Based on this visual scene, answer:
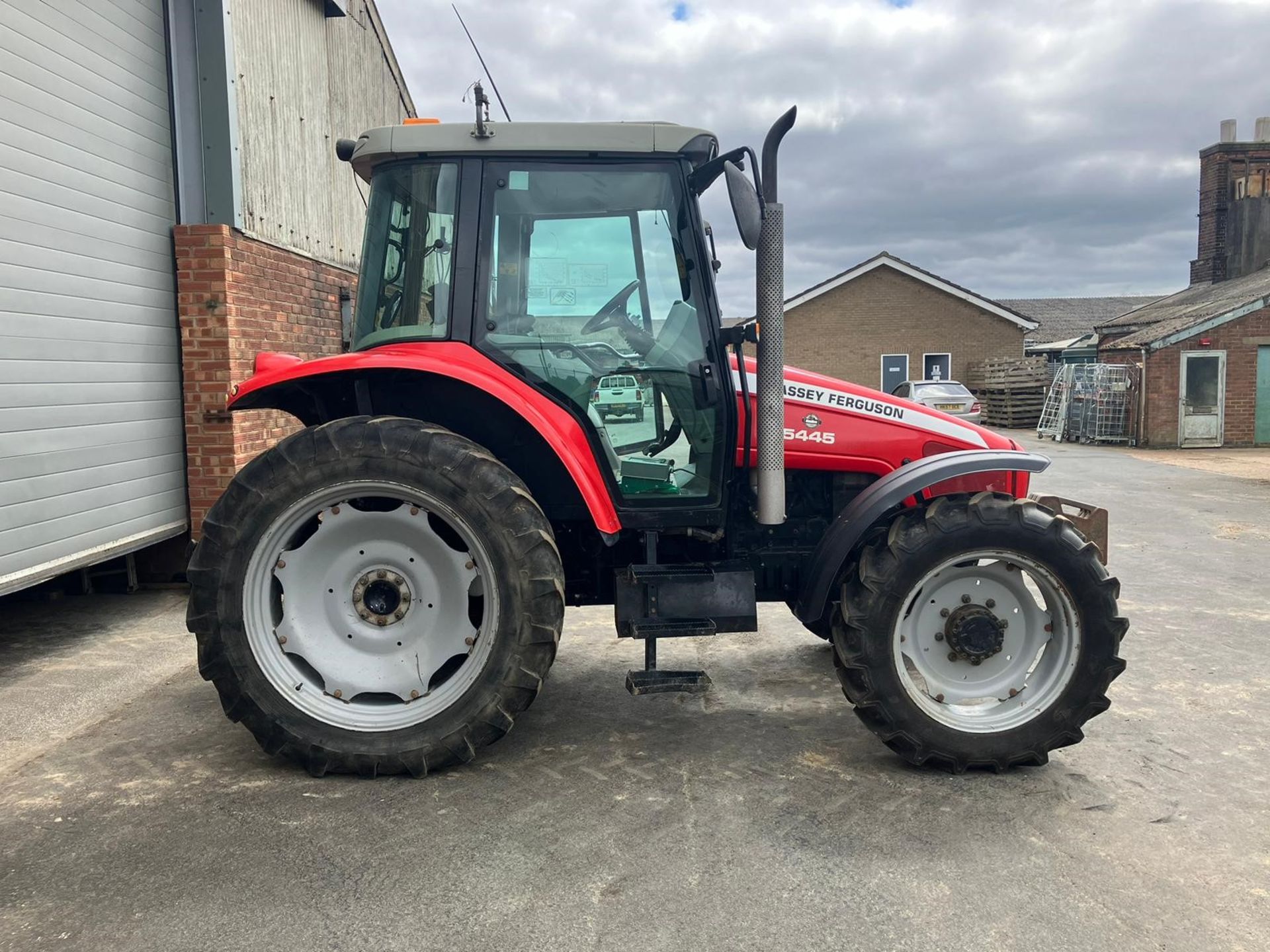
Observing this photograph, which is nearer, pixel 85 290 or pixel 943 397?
pixel 85 290

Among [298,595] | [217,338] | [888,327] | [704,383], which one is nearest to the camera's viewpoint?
[298,595]

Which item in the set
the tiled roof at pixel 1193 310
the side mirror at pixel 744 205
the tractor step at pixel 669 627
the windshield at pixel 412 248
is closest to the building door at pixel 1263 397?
the tiled roof at pixel 1193 310

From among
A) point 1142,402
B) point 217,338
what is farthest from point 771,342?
point 1142,402

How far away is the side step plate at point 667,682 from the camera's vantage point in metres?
3.75

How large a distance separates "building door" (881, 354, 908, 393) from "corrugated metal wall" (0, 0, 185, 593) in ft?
97.0

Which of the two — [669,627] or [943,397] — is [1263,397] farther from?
[669,627]

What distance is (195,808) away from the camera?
3.39 meters

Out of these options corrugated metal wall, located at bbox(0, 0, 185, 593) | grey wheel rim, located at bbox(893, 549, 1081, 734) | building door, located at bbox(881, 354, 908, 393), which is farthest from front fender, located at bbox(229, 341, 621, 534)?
building door, located at bbox(881, 354, 908, 393)

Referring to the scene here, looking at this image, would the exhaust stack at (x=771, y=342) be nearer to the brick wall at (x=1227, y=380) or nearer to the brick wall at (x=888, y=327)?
the brick wall at (x=1227, y=380)

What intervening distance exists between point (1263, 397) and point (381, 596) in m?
24.1

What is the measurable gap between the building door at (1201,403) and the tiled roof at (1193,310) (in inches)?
31.7

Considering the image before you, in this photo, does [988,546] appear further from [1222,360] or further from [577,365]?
[1222,360]

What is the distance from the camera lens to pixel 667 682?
3762 mm

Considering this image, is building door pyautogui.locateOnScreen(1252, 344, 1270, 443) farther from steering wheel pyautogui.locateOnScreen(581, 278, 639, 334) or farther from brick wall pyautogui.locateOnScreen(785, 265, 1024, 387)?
steering wheel pyautogui.locateOnScreen(581, 278, 639, 334)
